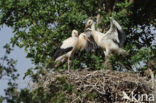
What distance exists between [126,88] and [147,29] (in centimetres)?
329

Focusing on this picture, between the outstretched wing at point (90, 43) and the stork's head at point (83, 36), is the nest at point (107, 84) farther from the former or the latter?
the outstretched wing at point (90, 43)

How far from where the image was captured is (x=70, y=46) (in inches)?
514

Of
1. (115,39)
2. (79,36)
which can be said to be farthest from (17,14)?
(115,39)

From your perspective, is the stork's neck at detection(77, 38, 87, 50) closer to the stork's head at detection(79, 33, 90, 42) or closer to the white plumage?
the stork's head at detection(79, 33, 90, 42)

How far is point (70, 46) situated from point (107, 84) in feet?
8.03

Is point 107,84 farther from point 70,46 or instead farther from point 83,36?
point 83,36

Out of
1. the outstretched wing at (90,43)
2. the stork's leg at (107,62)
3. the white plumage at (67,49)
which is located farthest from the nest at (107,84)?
the outstretched wing at (90,43)

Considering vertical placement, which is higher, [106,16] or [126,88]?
[106,16]

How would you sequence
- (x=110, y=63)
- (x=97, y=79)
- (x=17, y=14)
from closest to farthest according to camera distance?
(x=97, y=79) → (x=110, y=63) → (x=17, y=14)

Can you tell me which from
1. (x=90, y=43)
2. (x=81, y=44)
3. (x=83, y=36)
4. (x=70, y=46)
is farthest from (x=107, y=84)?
(x=90, y=43)

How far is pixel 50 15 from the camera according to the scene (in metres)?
13.7

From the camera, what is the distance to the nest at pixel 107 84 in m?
10.9

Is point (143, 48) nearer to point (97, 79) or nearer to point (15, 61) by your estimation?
point (97, 79)

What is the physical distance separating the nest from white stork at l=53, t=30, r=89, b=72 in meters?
1.66
